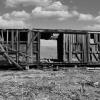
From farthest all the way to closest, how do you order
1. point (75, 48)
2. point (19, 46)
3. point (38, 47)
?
point (75, 48) < point (38, 47) < point (19, 46)

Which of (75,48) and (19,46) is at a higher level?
Result: (19,46)

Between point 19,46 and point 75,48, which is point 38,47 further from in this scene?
point 75,48

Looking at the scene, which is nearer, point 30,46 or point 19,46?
point 19,46

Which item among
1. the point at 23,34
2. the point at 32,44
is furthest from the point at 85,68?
the point at 23,34

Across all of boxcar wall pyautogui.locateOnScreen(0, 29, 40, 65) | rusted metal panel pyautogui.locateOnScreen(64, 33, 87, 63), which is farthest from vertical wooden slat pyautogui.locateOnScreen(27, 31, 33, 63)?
rusted metal panel pyautogui.locateOnScreen(64, 33, 87, 63)

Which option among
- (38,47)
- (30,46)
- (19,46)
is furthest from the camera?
(38,47)

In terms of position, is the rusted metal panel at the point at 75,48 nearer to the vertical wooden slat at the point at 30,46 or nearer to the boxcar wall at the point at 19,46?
the boxcar wall at the point at 19,46

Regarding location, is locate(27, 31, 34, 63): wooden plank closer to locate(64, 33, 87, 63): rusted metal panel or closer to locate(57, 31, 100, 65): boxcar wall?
locate(57, 31, 100, 65): boxcar wall

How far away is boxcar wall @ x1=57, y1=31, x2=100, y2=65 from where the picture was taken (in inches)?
716

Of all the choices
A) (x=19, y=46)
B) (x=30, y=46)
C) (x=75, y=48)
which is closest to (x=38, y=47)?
(x=30, y=46)

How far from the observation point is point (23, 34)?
17953 mm

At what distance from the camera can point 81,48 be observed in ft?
60.8

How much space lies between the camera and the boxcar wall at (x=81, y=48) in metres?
18.2

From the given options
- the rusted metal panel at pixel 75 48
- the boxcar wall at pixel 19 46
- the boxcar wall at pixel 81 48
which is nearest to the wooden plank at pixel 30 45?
the boxcar wall at pixel 19 46
